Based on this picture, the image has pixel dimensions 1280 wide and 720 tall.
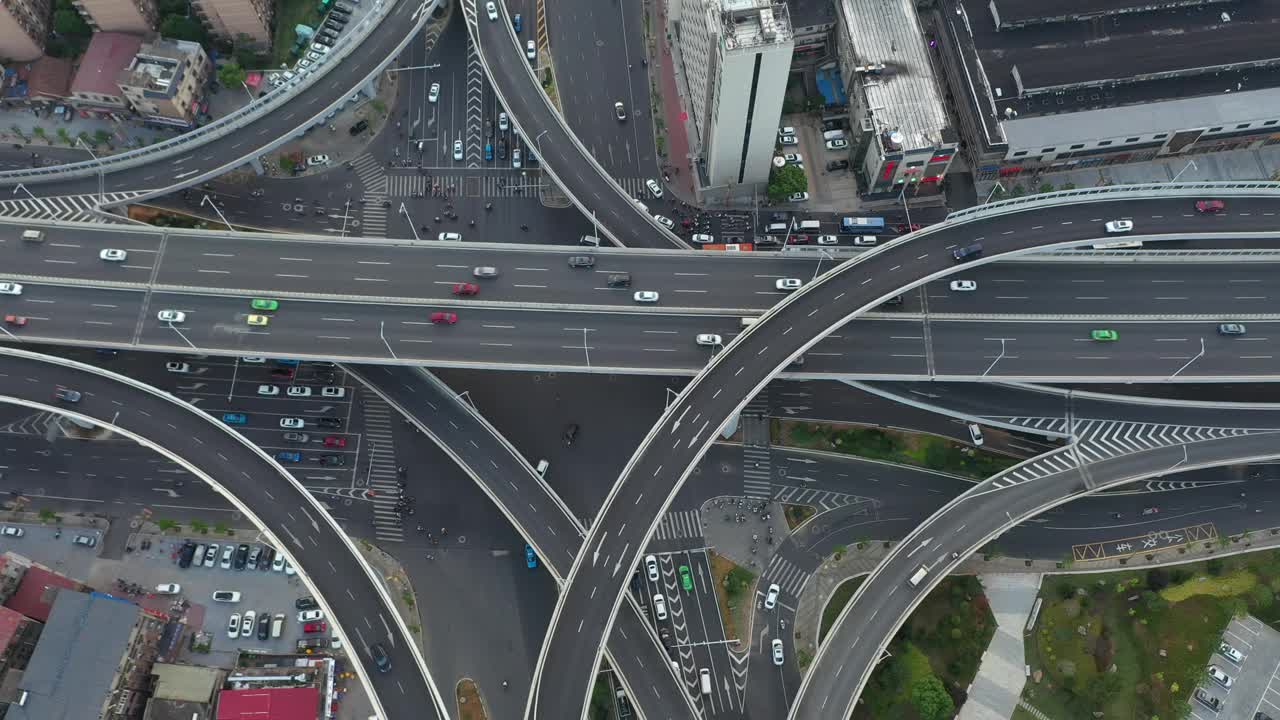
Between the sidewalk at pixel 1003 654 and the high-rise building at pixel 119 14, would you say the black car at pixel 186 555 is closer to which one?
the high-rise building at pixel 119 14

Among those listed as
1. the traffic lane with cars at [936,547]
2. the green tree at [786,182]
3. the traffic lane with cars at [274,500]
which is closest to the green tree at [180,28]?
the traffic lane with cars at [274,500]

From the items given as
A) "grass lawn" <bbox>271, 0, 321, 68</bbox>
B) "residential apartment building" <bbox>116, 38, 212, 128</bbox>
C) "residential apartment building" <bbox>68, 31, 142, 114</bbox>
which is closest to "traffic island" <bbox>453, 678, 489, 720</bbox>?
"residential apartment building" <bbox>116, 38, 212, 128</bbox>

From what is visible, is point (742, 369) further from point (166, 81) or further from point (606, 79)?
point (166, 81)

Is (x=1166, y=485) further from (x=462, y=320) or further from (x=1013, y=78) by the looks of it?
(x=462, y=320)

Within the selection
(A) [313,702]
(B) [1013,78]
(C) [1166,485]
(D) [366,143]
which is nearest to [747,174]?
(B) [1013,78]

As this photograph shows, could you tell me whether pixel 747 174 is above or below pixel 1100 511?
above

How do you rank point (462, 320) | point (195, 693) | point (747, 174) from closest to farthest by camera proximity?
point (195, 693) < point (462, 320) < point (747, 174)

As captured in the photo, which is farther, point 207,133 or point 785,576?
point 207,133

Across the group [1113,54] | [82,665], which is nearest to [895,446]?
[1113,54]
